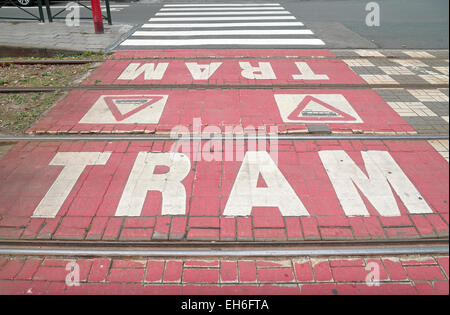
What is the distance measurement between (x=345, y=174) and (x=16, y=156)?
4.29 m

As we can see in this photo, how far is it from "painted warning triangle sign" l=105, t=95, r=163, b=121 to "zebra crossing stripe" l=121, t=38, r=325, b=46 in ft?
11.9

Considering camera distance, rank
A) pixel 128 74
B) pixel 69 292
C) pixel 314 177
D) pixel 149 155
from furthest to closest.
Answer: pixel 128 74
pixel 149 155
pixel 314 177
pixel 69 292

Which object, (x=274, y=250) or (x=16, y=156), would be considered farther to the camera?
(x=16, y=156)

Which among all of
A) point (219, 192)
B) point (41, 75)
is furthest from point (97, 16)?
point (219, 192)

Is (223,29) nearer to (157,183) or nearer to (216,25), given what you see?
(216,25)

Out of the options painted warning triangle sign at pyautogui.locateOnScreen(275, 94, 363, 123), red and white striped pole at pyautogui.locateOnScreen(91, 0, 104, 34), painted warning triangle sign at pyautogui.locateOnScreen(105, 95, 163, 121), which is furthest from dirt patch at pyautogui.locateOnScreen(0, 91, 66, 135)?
red and white striped pole at pyautogui.locateOnScreen(91, 0, 104, 34)

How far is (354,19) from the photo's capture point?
1166 centimetres

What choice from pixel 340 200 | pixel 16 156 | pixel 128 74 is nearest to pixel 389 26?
pixel 128 74

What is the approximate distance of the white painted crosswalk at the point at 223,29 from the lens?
912cm

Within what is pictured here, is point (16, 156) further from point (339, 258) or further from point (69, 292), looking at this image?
point (339, 258)

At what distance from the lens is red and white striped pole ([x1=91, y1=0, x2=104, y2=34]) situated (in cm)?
937

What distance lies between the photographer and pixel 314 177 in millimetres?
4082

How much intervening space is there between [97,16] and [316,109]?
7.28m

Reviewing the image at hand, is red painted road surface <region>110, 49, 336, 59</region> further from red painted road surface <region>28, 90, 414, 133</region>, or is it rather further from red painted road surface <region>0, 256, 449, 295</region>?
red painted road surface <region>0, 256, 449, 295</region>
